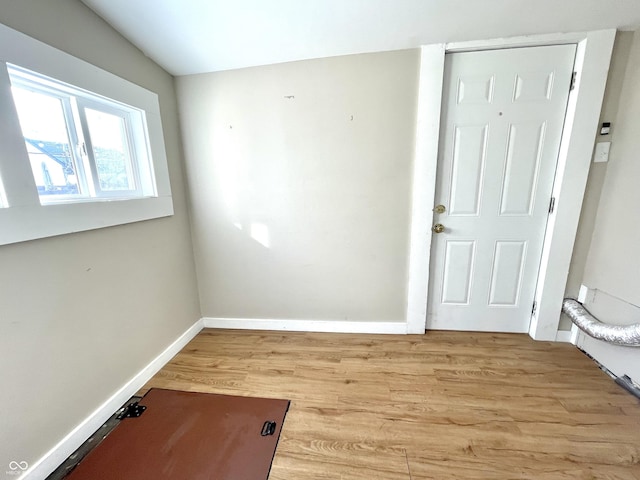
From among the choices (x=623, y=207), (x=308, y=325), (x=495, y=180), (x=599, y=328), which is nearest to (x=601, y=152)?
(x=623, y=207)

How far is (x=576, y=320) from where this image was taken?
5.98 ft

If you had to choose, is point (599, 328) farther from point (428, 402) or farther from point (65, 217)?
point (65, 217)

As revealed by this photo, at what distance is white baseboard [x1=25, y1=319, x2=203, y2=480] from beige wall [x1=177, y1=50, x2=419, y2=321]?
64 cm

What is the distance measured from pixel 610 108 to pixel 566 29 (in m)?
0.61

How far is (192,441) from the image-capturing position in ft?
4.26

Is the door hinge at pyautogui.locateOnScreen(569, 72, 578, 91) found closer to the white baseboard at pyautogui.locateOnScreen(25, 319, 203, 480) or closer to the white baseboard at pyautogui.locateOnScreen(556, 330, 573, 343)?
the white baseboard at pyautogui.locateOnScreen(556, 330, 573, 343)

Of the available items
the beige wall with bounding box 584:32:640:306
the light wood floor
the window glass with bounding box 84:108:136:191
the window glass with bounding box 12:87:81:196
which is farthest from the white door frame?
the window glass with bounding box 12:87:81:196

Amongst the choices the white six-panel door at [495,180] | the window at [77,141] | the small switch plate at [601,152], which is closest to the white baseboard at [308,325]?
the white six-panel door at [495,180]

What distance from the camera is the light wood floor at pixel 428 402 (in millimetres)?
1151

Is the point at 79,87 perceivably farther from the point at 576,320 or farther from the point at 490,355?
the point at 576,320

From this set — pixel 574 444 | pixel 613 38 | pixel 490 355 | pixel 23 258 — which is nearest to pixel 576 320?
pixel 490 355

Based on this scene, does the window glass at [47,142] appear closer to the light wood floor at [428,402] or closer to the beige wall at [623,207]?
the light wood floor at [428,402]

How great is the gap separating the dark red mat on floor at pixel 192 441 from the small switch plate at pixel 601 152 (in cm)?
269

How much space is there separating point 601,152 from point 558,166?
0.80ft
